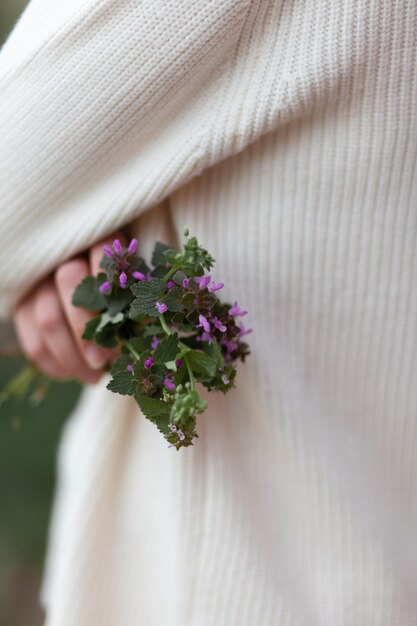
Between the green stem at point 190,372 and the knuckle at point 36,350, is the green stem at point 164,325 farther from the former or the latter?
the knuckle at point 36,350

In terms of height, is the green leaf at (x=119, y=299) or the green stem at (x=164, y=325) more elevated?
the green leaf at (x=119, y=299)

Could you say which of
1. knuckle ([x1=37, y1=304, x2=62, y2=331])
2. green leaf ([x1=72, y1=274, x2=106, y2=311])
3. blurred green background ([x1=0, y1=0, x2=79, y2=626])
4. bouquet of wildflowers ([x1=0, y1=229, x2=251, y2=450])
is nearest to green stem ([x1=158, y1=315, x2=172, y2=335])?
bouquet of wildflowers ([x1=0, y1=229, x2=251, y2=450])

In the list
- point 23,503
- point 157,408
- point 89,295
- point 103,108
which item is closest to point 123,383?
point 157,408

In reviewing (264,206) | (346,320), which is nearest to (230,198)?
(264,206)

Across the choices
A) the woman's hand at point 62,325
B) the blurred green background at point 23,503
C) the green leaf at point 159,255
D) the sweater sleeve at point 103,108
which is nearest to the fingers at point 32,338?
the woman's hand at point 62,325

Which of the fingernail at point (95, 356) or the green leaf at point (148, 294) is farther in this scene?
the fingernail at point (95, 356)

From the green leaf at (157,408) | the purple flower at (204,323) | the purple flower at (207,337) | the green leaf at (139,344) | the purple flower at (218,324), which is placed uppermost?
the purple flower at (218,324)

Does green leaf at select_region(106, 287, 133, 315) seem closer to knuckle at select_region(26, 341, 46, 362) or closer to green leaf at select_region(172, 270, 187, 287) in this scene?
green leaf at select_region(172, 270, 187, 287)
